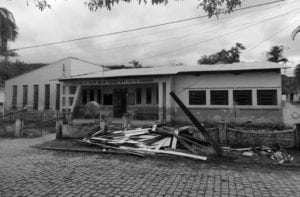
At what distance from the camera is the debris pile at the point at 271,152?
7.89 m

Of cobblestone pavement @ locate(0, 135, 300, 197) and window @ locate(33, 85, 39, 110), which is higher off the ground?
window @ locate(33, 85, 39, 110)

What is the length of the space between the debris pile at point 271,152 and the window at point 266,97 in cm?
876

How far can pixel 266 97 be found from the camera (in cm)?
1698

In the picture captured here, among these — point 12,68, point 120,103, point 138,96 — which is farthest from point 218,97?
point 12,68

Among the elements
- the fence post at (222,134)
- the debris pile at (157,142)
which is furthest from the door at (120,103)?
the fence post at (222,134)

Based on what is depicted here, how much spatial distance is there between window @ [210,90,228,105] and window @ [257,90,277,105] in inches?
84.5

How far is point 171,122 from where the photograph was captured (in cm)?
1783

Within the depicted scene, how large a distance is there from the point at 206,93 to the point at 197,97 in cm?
71

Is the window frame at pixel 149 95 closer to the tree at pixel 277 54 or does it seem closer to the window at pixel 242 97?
the window at pixel 242 97

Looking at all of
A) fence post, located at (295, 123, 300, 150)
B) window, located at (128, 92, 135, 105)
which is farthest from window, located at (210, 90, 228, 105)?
fence post, located at (295, 123, 300, 150)

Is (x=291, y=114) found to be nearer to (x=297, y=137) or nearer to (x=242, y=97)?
(x=242, y=97)

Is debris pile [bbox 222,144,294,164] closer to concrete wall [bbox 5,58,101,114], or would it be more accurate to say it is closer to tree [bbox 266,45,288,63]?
concrete wall [bbox 5,58,101,114]

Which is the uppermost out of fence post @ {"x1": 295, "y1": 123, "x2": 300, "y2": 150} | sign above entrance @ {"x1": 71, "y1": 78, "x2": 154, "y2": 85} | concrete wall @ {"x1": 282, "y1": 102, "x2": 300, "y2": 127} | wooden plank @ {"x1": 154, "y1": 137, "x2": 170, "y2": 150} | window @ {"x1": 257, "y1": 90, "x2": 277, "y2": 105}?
sign above entrance @ {"x1": 71, "y1": 78, "x2": 154, "y2": 85}

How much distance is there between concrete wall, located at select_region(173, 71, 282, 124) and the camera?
16812 millimetres
